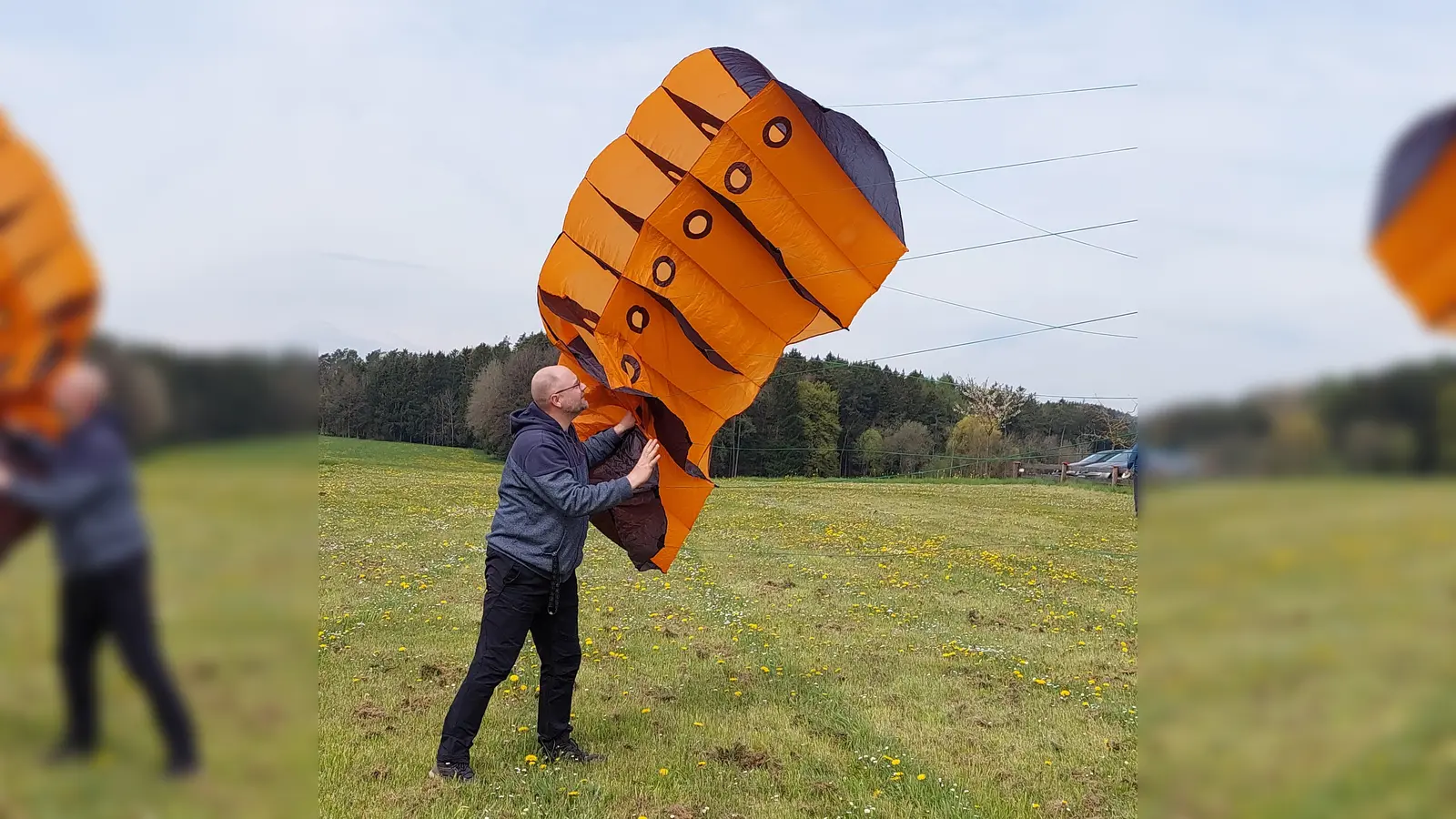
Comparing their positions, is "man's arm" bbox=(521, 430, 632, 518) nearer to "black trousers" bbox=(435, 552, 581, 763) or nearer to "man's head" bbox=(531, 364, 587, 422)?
"man's head" bbox=(531, 364, 587, 422)

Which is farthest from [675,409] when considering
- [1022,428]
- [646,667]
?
[1022,428]

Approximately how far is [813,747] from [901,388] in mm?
20611
